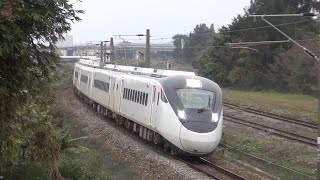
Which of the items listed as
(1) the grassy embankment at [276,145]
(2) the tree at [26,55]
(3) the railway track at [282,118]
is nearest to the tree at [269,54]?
(1) the grassy embankment at [276,145]

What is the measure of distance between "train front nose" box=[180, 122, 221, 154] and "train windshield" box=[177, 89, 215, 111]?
2.47 feet

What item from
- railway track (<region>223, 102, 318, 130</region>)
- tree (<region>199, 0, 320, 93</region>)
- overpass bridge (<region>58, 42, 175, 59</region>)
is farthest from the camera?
overpass bridge (<region>58, 42, 175, 59</region>)

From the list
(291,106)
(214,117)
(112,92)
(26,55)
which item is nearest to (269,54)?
(291,106)

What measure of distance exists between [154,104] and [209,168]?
12.0 feet

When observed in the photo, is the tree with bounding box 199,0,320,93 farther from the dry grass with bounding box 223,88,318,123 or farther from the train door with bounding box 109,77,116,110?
the train door with bounding box 109,77,116,110

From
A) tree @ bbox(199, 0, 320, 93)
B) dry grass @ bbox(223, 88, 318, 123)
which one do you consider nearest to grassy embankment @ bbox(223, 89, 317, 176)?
dry grass @ bbox(223, 88, 318, 123)

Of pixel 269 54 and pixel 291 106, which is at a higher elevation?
pixel 269 54

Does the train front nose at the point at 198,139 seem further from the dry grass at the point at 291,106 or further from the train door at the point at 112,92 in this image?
the dry grass at the point at 291,106

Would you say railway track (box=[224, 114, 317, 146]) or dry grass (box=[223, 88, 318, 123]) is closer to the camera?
railway track (box=[224, 114, 317, 146])

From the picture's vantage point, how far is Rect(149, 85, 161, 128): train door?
1784 centimetres

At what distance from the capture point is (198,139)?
51.1 ft

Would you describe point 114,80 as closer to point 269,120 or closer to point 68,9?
point 269,120

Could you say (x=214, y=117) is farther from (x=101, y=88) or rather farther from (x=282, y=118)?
→ (x=101, y=88)

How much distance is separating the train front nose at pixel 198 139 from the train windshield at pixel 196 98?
75cm
